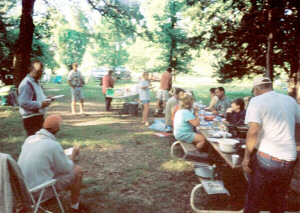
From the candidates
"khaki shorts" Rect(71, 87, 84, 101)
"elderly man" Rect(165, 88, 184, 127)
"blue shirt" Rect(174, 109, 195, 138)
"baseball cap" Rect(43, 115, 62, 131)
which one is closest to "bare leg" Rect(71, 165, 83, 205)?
"baseball cap" Rect(43, 115, 62, 131)

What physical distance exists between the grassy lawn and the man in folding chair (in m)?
0.43

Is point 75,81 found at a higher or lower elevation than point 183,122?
higher

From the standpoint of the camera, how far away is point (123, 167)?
5.54m

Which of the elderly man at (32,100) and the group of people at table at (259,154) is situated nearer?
the group of people at table at (259,154)

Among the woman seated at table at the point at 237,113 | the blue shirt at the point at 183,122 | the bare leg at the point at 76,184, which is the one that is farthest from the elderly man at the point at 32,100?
the woman seated at table at the point at 237,113

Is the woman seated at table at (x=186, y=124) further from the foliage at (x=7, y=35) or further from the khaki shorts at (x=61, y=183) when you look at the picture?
the foliage at (x=7, y=35)

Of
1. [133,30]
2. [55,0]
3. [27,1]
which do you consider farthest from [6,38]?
[133,30]

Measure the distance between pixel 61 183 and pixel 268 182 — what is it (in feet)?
8.34

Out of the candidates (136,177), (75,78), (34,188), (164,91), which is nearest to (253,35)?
(164,91)

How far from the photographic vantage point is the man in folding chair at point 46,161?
2957mm

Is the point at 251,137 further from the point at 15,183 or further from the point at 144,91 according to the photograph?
the point at 144,91

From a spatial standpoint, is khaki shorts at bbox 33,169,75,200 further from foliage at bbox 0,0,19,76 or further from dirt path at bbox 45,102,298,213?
foliage at bbox 0,0,19,76

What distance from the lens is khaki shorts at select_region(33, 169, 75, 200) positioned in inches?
121

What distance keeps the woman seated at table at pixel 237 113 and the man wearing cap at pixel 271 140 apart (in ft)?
8.36
